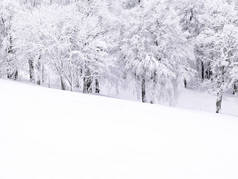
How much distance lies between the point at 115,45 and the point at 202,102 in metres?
12.4

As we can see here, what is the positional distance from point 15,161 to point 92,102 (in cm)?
699

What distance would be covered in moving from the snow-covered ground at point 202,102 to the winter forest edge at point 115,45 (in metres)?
4.93

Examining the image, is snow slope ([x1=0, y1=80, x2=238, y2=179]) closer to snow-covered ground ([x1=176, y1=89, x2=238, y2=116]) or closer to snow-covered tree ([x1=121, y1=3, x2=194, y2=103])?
snow-covered tree ([x1=121, y1=3, x2=194, y2=103])

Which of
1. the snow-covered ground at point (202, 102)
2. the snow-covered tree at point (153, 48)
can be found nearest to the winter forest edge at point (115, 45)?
the snow-covered tree at point (153, 48)

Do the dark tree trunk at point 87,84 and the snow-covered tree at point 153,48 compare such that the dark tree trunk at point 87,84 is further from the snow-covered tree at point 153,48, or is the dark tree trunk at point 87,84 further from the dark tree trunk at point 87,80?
the snow-covered tree at point 153,48

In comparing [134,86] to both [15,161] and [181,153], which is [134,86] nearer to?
[181,153]

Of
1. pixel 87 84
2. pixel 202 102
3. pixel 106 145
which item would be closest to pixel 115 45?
pixel 87 84

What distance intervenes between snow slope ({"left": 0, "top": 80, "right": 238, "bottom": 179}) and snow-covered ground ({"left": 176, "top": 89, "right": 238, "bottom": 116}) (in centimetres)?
1766

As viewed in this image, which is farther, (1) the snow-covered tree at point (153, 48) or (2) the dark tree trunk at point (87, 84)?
(2) the dark tree trunk at point (87, 84)

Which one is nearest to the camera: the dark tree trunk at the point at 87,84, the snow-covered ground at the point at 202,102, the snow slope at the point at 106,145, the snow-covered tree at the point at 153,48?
the snow slope at the point at 106,145

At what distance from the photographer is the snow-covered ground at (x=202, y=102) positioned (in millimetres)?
27516

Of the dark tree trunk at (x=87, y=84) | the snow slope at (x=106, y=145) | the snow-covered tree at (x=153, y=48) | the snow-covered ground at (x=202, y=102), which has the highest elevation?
the snow-covered tree at (x=153, y=48)

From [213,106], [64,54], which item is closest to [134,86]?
[64,54]

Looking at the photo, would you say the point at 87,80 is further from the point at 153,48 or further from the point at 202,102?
the point at 202,102
